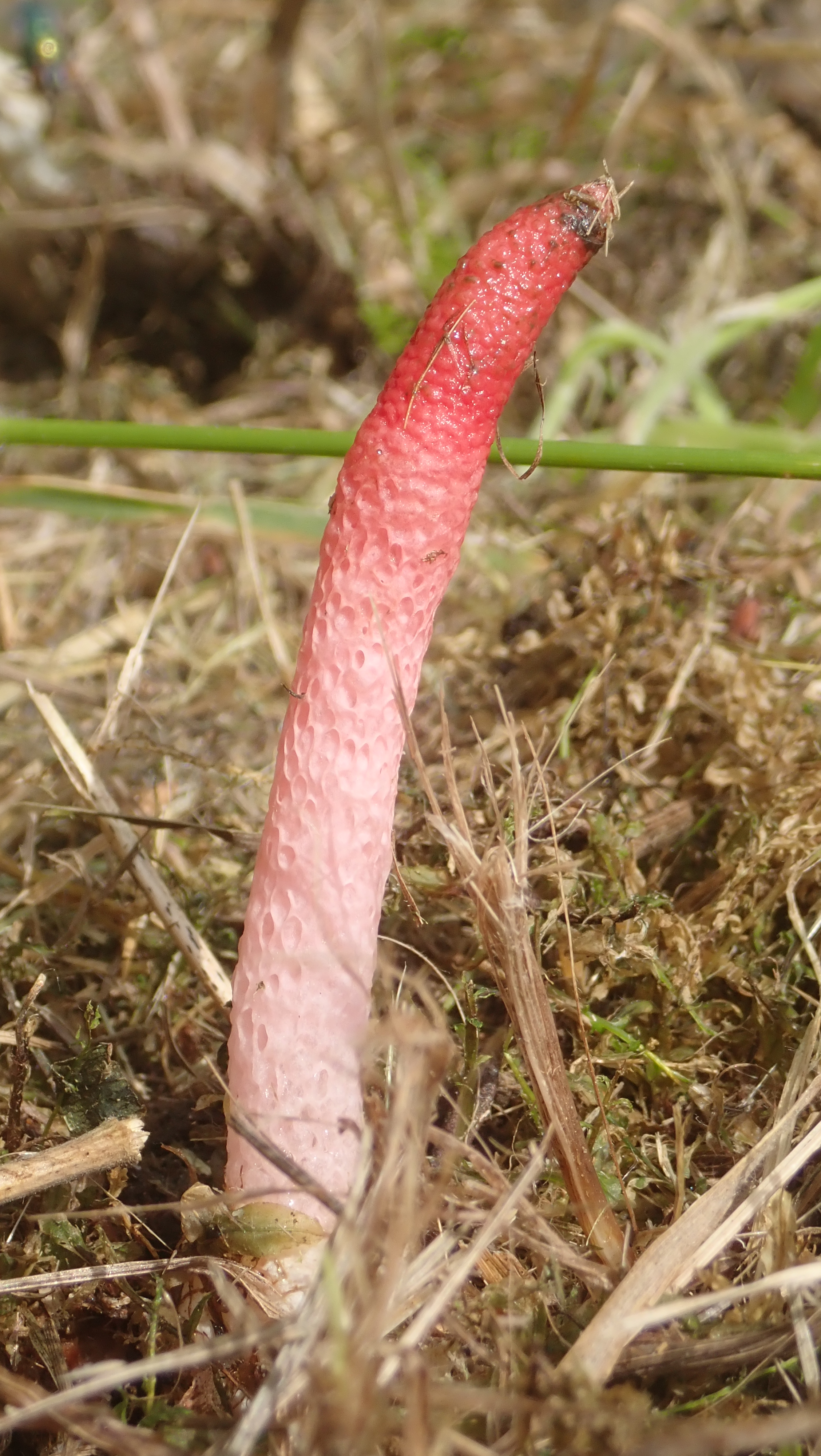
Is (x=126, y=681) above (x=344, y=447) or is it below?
below

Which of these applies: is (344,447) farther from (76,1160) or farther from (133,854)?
(76,1160)

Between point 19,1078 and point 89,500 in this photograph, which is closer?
point 19,1078

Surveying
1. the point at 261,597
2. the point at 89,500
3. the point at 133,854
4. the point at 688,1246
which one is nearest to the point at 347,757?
the point at 133,854

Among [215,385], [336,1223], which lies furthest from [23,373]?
[336,1223]

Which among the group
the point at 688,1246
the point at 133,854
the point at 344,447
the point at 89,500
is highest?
the point at 89,500

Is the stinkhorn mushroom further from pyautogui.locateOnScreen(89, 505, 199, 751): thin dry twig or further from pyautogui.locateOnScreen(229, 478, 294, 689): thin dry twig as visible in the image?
pyautogui.locateOnScreen(229, 478, 294, 689): thin dry twig

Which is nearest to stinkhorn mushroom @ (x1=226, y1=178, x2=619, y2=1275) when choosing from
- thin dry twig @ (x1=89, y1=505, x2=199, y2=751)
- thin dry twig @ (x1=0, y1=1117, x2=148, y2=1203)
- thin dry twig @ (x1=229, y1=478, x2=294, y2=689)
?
thin dry twig @ (x1=0, y1=1117, x2=148, y2=1203)

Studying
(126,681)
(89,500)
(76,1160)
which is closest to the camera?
(76,1160)

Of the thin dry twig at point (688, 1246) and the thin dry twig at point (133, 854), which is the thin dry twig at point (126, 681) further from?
the thin dry twig at point (688, 1246)
